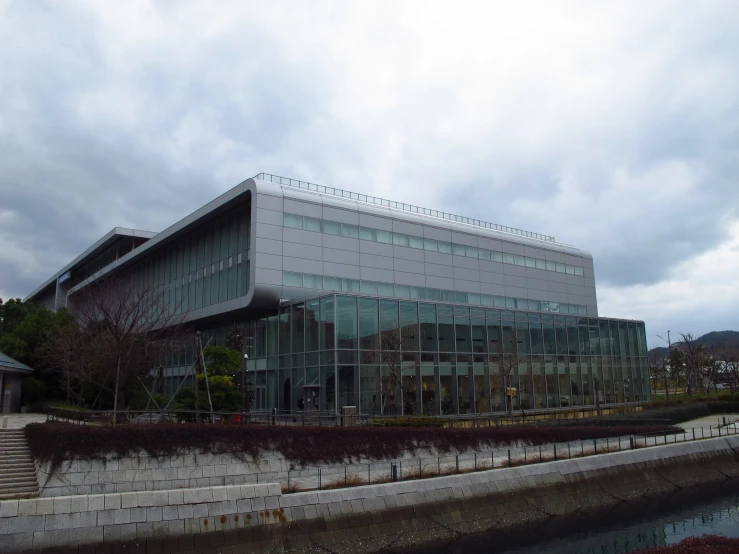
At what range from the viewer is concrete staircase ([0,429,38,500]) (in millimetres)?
18953

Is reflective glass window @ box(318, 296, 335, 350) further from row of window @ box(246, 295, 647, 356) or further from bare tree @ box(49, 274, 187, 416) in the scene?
bare tree @ box(49, 274, 187, 416)

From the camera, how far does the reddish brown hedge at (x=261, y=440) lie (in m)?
19.5

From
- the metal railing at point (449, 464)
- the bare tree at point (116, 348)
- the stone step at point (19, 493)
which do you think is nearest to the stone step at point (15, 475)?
the stone step at point (19, 493)

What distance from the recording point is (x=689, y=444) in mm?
34250

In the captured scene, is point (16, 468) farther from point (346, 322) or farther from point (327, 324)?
point (346, 322)

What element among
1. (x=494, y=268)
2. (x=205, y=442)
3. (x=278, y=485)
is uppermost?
(x=494, y=268)

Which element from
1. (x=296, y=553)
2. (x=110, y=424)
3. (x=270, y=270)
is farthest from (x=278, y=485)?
(x=270, y=270)

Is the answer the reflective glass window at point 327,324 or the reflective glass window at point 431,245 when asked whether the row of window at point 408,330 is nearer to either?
the reflective glass window at point 327,324

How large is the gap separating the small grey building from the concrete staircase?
17.2 m

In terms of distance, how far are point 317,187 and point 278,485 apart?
2660cm

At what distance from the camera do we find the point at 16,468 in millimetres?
20391

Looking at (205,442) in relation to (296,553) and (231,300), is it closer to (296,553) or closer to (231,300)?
(296,553)

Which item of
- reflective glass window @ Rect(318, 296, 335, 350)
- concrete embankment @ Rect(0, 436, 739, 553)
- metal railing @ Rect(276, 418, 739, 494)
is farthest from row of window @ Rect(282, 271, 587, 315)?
concrete embankment @ Rect(0, 436, 739, 553)

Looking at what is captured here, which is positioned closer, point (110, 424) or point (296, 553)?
point (296, 553)
